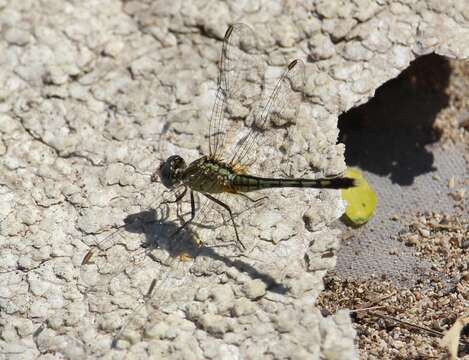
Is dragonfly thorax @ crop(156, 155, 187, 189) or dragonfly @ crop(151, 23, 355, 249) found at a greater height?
dragonfly @ crop(151, 23, 355, 249)

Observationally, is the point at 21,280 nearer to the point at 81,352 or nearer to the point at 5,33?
the point at 81,352

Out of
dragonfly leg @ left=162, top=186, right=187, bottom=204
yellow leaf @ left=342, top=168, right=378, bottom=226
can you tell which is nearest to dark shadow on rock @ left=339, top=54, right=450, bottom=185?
yellow leaf @ left=342, top=168, right=378, bottom=226

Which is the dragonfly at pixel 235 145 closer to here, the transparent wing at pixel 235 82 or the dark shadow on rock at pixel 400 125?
the transparent wing at pixel 235 82

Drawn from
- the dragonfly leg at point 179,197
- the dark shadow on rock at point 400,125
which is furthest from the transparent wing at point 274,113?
the dark shadow on rock at point 400,125

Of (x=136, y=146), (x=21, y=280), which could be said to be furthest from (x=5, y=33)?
(x=21, y=280)

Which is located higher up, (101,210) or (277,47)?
(277,47)

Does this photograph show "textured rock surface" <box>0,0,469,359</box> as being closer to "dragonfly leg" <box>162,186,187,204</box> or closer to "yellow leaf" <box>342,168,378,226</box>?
"dragonfly leg" <box>162,186,187,204</box>
